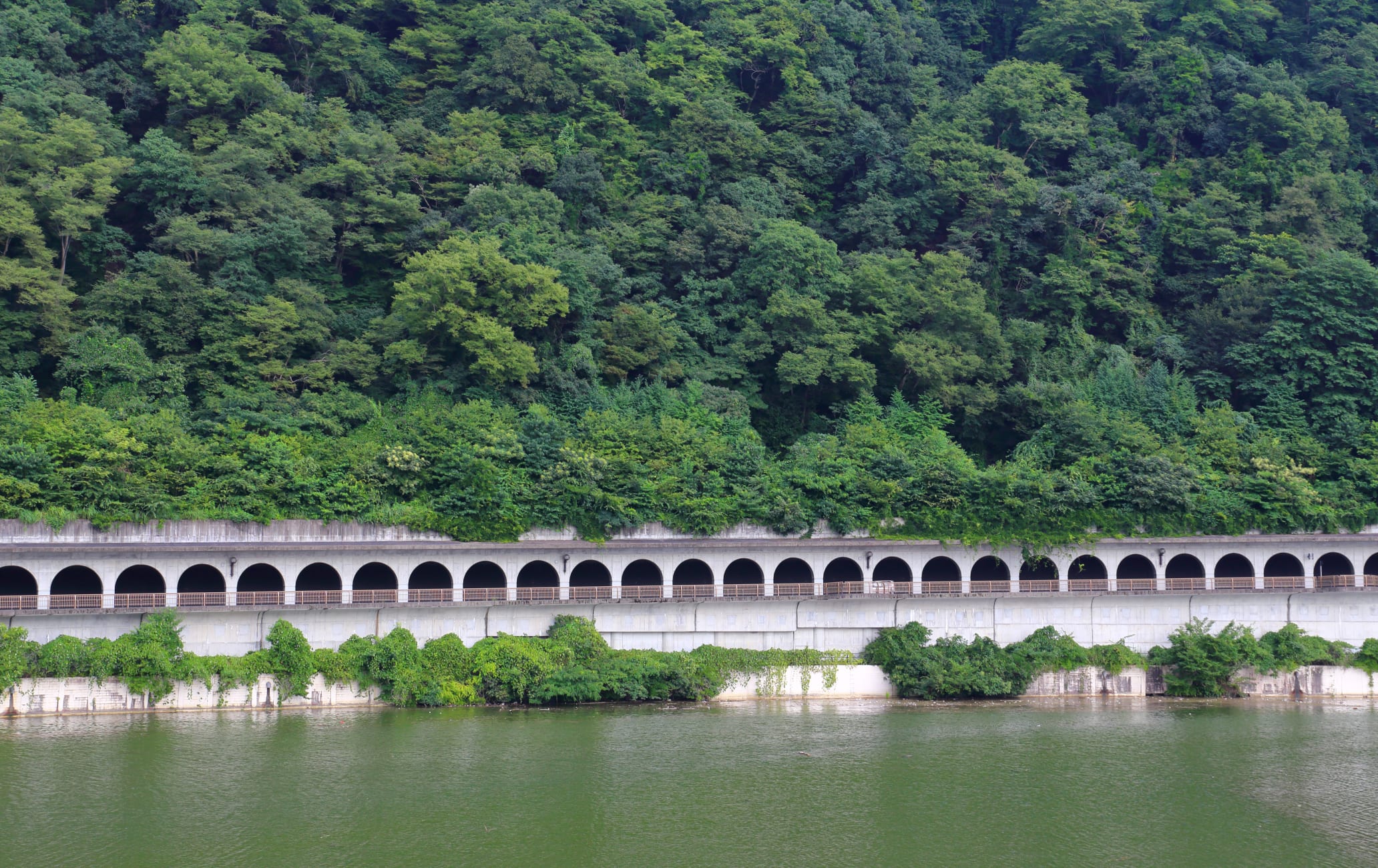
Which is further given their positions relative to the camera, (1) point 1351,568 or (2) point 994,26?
(2) point 994,26

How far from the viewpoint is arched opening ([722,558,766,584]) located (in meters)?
39.0

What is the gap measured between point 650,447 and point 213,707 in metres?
14.5

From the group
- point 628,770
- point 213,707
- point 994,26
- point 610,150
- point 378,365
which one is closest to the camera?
point 628,770

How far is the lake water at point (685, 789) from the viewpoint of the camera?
21422mm

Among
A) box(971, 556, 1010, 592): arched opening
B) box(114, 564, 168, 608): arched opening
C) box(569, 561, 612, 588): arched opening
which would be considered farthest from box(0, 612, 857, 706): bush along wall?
box(971, 556, 1010, 592): arched opening

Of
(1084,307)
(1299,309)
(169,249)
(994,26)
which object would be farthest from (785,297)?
(994,26)

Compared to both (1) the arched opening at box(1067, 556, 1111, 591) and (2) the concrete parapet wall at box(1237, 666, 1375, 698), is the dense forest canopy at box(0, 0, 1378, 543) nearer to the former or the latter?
(1) the arched opening at box(1067, 556, 1111, 591)

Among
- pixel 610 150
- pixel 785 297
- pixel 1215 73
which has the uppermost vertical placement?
pixel 1215 73

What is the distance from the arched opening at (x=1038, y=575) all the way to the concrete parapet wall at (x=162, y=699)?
1914cm

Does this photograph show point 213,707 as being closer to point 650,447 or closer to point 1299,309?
point 650,447

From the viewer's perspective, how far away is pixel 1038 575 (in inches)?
1535

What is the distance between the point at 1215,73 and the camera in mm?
55281

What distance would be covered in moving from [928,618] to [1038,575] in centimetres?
484

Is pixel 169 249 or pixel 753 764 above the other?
pixel 169 249
